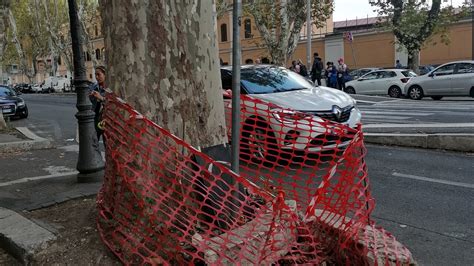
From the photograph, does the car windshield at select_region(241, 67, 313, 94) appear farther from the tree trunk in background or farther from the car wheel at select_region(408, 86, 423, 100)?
the car wheel at select_region(408, 86, 423, 100)

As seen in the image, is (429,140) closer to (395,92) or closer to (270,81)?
(270,81)

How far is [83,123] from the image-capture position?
6258 millimetres

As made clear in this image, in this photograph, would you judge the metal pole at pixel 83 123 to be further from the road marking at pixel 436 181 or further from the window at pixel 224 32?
the window at pixel 224 32

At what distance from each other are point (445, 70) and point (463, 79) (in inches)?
41.7

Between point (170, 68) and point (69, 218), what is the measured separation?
1700mm

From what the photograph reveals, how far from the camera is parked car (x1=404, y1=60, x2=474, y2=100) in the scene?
60.8ft

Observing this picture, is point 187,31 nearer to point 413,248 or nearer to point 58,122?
point 413,248

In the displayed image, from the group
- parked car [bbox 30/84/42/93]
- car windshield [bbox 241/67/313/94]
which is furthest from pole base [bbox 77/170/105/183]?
parked car [bbox 30/84/42/93]

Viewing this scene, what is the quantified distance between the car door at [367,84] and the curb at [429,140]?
49.3 feet

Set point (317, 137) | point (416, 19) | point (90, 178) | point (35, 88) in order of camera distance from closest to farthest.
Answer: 1. point (317, 137)
2. point (90, 178)
3. point (416, 19)
4. point (35, 88)

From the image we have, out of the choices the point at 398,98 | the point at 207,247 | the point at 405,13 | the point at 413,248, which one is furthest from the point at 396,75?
the point at 207,247

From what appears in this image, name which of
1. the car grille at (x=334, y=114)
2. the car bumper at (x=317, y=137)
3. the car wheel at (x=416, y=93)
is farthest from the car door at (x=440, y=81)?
the car bumper at (x=317, y=137)

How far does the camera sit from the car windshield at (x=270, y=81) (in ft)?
28.0

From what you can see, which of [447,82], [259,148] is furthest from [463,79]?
[259,148]
